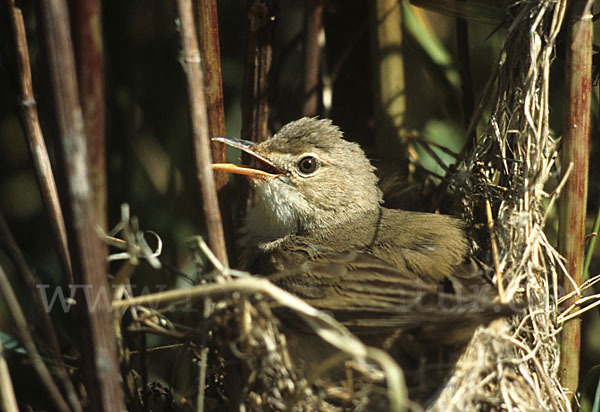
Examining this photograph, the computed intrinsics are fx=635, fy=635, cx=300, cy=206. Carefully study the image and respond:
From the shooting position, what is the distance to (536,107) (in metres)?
1.86

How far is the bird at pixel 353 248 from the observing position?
1.62 m

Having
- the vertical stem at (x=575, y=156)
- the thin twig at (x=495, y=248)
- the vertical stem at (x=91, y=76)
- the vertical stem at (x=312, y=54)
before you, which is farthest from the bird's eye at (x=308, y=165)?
the vertical stem at (x=91, y=76)

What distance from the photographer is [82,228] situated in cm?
112

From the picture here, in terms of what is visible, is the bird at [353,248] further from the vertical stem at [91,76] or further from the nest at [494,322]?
the vertical stem at [91,76]

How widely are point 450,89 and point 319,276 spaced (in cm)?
102

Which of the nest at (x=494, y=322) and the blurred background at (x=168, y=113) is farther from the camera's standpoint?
the blurred background at (x=168, y=113)

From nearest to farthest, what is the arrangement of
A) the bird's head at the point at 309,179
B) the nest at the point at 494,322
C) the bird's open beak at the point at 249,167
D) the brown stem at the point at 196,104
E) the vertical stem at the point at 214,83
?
the brown stem at the point at 196,104
the nest at the point at 494,322
the vertical stem at the point at 214,83
the bird's open beak at the point at 249,167
the bird's head at the point at 309,179

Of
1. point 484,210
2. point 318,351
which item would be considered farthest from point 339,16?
point 318,351

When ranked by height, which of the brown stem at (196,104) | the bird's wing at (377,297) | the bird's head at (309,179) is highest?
the brown stem at (196,104)

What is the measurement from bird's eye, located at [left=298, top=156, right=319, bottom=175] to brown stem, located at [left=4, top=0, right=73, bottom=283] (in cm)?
93

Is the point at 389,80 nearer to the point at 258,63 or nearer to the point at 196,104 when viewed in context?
the point at 258,63

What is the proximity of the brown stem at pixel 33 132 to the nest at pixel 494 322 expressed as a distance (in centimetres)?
27

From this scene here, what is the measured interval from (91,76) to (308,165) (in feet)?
3.98

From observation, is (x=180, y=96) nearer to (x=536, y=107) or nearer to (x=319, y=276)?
(x=319, y=276)
